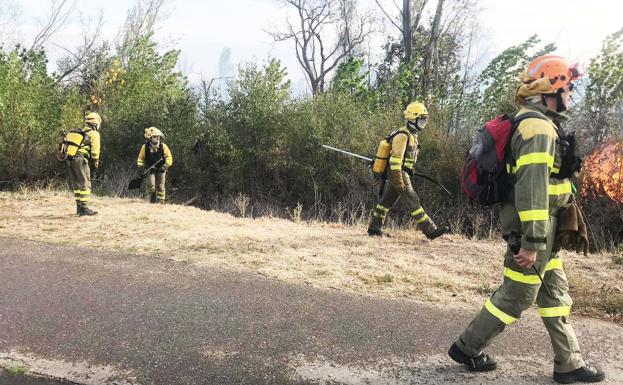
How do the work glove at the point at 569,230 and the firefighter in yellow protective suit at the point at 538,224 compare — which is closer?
the firefighter in yellow protective suit at the point at 538,224

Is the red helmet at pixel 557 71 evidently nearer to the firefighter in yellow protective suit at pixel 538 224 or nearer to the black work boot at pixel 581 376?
the firefighter in yellow protective suit at pixel 538 224

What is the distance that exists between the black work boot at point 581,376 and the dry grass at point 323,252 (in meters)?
1.51

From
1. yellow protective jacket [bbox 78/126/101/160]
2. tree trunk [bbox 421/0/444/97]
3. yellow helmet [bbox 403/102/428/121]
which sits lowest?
yellow protective jacket [bbox 78/126/101/160]

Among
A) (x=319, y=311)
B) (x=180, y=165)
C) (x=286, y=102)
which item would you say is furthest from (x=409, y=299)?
(x=180, y=165)

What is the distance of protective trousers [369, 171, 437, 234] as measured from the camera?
7.68 m

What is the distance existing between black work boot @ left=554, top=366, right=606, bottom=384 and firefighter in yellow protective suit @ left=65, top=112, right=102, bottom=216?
848 centimetres

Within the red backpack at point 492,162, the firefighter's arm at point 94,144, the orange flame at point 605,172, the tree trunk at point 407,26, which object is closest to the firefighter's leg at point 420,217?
the red backpack at point 492,162

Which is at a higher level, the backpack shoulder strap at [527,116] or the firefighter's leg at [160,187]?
the backpack shoulder strap at [527,116]

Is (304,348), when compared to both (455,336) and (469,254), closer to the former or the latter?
(455,336)

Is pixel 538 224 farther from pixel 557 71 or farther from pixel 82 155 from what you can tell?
pixel 82 155

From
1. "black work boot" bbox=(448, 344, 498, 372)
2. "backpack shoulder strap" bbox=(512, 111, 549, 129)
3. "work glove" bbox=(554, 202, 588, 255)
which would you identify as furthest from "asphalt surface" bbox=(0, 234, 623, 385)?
"backpack shoulder strap" bbox=(512, 111, 549, 129)

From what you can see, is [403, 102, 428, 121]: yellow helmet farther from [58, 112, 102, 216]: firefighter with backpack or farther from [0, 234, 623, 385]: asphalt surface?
[58, 112, 102, 216]: firefighter with backpack

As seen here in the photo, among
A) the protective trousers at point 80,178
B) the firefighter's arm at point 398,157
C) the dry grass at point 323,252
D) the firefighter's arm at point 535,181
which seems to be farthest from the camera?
the protective trousers at point 80,178

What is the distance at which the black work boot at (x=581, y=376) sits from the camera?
10.3 feet
